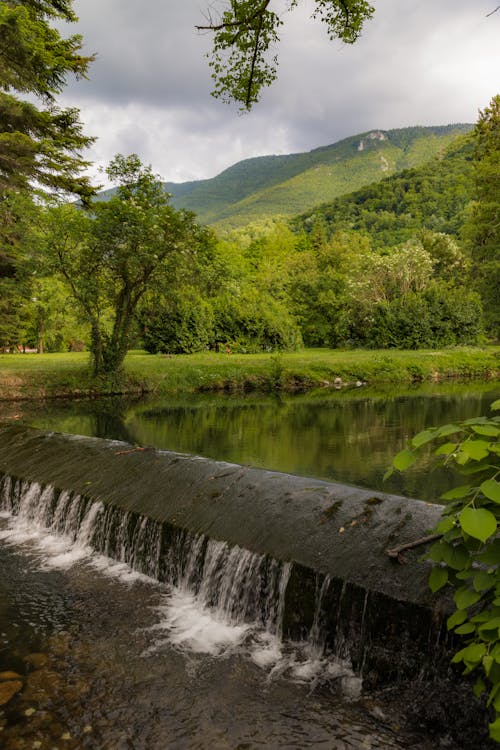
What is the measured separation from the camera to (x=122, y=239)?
19.6 metres

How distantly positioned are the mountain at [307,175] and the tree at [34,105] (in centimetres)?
10116

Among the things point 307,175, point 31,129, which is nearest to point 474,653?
point 31,129

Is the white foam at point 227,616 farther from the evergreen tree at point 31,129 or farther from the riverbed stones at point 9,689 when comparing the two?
the evergreen tree at point 31,129

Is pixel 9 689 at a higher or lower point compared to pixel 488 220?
lower

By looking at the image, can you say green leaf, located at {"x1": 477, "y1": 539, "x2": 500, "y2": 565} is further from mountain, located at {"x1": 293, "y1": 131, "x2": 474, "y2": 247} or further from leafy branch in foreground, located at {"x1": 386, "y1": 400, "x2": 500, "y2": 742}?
mountain, located at {"x1": 293, "y1": 131, "x2": 474, "y2": 247}

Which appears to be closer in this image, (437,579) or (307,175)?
(437,579)

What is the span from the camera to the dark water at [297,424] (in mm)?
10812

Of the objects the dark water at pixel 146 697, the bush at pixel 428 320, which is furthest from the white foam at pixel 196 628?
the bush at pixel 428 320

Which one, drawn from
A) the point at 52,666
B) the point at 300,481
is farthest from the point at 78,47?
the point at 52,666

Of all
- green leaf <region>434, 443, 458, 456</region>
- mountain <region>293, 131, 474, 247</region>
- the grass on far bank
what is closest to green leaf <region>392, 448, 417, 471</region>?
green leaf <region>434, 443, 458, 456</region>

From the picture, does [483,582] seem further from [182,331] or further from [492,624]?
[182,331]

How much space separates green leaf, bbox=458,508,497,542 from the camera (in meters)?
2.02

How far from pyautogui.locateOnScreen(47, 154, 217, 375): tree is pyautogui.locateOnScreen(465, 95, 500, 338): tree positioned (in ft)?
56.8

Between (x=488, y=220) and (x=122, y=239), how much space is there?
22.5 m
